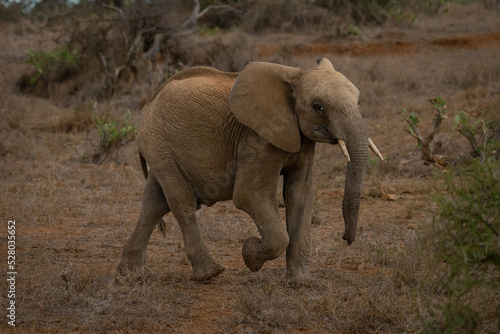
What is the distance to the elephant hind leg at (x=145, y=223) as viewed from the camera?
18.4 feet

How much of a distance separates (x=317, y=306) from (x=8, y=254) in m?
2.91

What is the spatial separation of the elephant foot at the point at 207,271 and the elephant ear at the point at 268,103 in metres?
1.21

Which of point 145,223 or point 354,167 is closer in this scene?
point 354,167

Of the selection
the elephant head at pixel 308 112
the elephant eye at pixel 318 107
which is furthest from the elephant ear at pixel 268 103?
the elephant eye at pixel 318 107

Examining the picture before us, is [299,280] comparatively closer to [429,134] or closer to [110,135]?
[429,134]

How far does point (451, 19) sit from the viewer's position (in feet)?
68.2

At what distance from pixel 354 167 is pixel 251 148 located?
0.86 meters

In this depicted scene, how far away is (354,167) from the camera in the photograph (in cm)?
444

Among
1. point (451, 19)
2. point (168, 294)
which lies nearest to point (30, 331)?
point (168, 294)

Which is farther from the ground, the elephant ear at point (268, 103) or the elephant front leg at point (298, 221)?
the elephant ear at point (268, 103)

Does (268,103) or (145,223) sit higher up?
(268,103)

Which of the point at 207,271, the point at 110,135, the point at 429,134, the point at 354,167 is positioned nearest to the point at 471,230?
the point at 354,167

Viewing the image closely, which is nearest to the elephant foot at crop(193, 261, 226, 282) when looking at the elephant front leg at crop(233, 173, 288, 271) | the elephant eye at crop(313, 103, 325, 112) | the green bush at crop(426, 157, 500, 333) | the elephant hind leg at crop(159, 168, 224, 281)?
the elephant hind leg at crop(159, 168, 224, 281)

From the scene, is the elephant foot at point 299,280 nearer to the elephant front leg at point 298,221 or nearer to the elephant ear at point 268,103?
the elephant front leg at point 298,221
